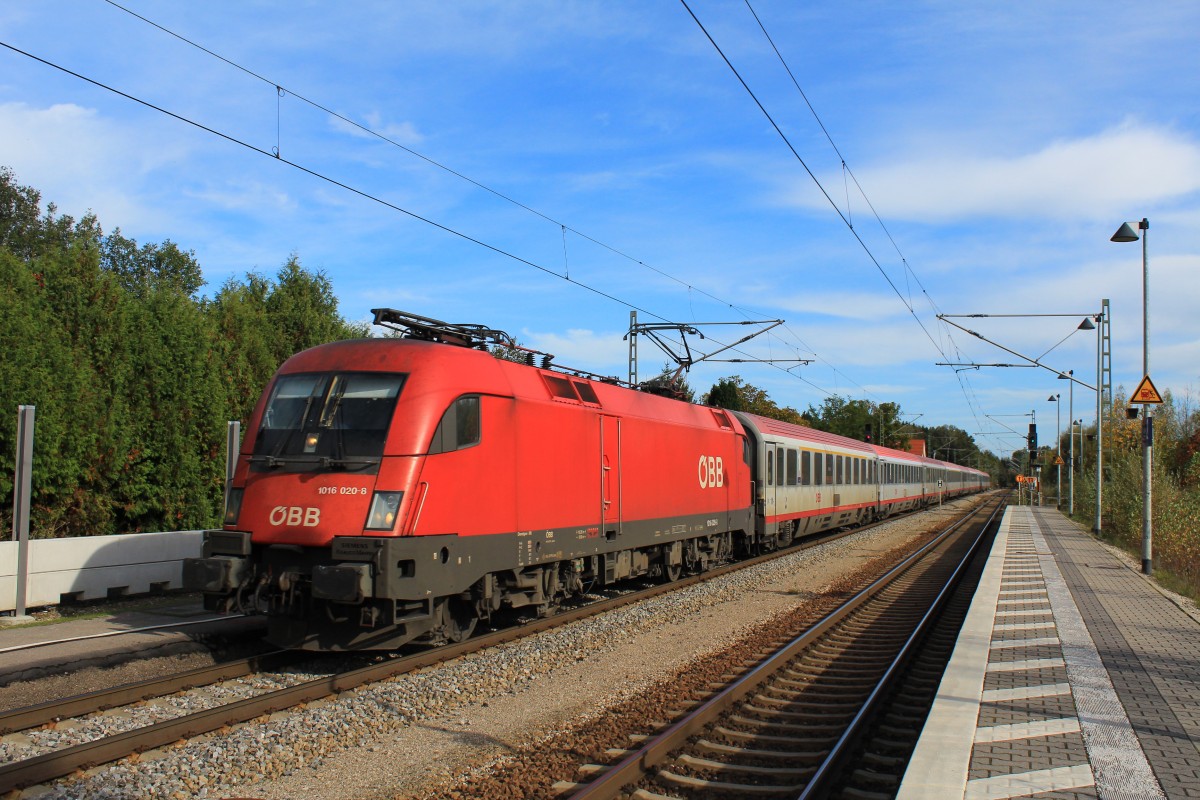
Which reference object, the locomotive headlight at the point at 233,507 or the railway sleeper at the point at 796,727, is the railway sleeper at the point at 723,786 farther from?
the locomotive headlight at the point at 233,507

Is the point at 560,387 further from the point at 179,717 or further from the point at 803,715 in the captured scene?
the point at 179,717

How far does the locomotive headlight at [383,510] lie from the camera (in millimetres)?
8297

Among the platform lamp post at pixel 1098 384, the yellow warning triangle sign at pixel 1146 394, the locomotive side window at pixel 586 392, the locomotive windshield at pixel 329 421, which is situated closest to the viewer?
the locomotive windshield at pixel 329 421

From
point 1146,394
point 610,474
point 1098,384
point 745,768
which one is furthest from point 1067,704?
point 1098,384

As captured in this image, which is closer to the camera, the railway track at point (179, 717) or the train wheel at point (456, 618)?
the railway track at point (179, 717)

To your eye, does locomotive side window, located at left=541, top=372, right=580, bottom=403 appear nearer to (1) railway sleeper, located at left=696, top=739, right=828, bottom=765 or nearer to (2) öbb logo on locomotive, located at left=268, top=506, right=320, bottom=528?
(2) öbb logo on locomotive, located at left=268, top=506, right=320, bottom=528

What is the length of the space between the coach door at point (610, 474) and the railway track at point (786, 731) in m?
3.15

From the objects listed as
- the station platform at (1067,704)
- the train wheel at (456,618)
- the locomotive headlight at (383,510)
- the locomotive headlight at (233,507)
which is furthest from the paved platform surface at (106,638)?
the station platform at (1067,704)

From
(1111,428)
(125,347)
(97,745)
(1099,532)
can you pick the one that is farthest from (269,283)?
(1111,428)

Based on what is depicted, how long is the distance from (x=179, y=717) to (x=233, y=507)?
281 centimetres

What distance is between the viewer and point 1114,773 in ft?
17.6

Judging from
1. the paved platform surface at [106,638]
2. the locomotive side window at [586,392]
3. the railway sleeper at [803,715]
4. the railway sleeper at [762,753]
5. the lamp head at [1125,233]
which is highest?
the lamp head at [1125,233]

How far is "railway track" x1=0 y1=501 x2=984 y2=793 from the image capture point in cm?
556

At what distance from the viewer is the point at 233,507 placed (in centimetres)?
906
